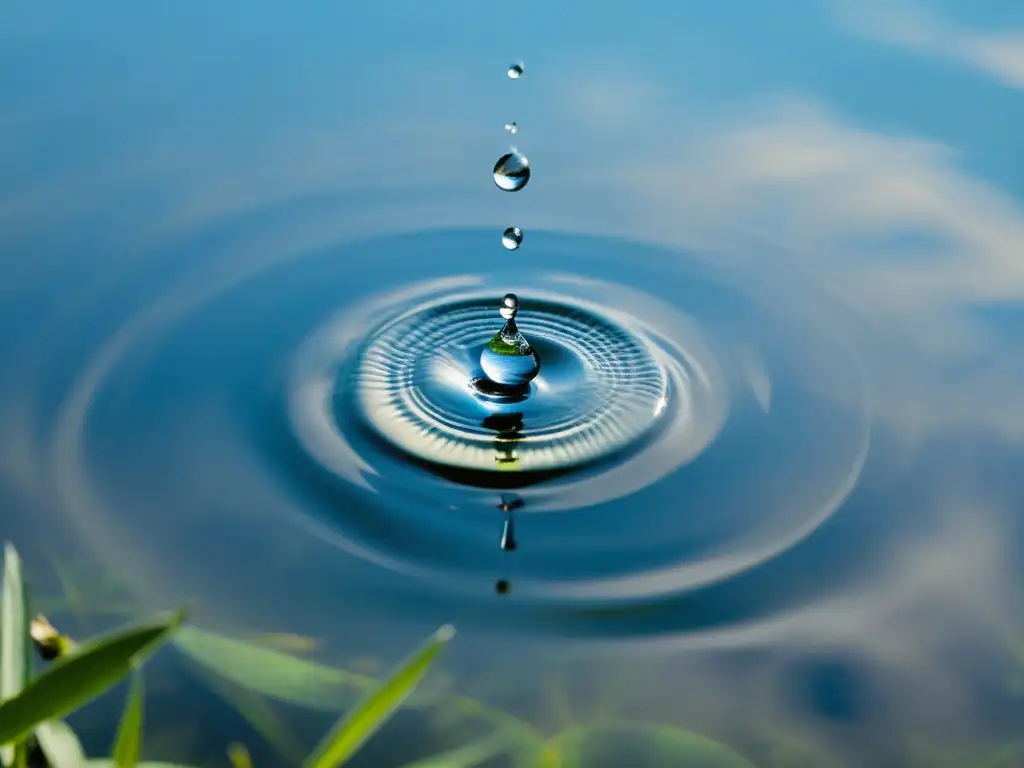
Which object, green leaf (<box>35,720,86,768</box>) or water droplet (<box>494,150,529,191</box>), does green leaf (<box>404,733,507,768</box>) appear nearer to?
green leaf (<box>35,720,86,768</box>)

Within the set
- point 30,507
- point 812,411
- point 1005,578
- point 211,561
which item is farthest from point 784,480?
point 30,507

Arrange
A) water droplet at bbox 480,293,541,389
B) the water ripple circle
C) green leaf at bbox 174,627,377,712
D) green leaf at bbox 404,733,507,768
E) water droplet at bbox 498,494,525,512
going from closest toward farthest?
green leaf at bbox 404,733,507,768, green leaf at bbox 174,627,377,712, the water ripple circle, water droplet at bbox 498,494,525,512, water droplet at bbox 480,293,541,389

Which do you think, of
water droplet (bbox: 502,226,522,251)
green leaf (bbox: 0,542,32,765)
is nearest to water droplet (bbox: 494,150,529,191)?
water droplet (bbox: 502,226,522,251)

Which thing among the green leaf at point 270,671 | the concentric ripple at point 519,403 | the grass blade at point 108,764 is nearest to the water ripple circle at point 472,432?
the concentric ripple at point 519,403

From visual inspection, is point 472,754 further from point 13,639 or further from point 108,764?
point 13,639

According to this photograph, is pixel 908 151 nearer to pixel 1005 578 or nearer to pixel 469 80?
pixel 469 80
